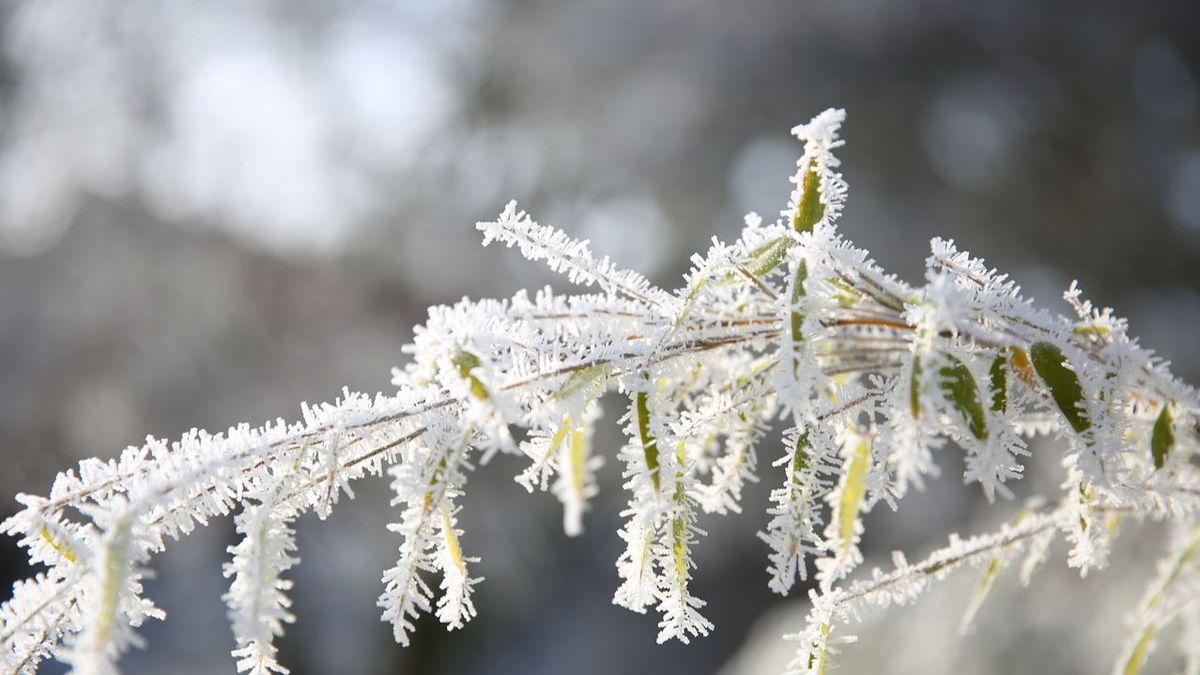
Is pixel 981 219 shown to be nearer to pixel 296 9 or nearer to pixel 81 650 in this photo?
pixel 296 9

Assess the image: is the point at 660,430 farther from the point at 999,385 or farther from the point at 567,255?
the point at 999,385

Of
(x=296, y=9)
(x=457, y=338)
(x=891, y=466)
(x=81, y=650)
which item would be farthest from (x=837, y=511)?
(x=296, y=9)

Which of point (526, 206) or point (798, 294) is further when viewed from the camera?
point (526, 206)

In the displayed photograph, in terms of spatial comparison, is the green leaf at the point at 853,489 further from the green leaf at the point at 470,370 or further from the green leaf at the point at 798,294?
the green leaf at the point at 470,370

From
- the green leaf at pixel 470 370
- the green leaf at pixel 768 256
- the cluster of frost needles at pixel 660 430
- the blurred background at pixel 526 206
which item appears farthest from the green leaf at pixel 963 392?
the blurred background at pixel 526 206

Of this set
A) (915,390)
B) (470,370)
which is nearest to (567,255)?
(470,370)

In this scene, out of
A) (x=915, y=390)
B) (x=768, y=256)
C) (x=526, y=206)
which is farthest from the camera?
(x=526, y=206)
